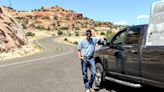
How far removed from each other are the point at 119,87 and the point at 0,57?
73.6ft

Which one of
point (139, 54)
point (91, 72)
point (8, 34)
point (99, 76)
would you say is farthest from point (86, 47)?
point (8, 34)

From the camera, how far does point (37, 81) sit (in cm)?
1457

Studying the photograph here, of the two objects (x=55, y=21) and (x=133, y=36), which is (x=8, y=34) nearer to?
(x=133, y=36)

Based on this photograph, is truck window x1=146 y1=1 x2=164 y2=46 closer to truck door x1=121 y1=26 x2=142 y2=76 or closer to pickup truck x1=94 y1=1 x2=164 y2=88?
pickup truck x1=94 y1=1 x2=164 y2=88

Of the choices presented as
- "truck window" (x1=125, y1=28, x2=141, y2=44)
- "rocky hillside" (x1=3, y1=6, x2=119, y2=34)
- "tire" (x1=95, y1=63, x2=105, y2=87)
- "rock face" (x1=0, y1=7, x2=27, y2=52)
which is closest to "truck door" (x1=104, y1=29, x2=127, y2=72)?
"truck window" (x1=125, y1=28, x2=141, y2=44)

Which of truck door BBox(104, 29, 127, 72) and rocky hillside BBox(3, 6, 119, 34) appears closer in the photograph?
truck door BBox(104, 29, 127, 72)

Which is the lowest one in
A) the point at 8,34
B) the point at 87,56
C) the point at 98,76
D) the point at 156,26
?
the point at 8,34

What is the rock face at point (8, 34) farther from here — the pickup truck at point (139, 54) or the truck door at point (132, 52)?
the truck door at point (132, 52)

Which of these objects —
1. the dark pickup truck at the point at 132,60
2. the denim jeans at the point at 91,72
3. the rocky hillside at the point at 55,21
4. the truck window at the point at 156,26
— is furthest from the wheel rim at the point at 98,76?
the rocky hillside at the point at 55,21

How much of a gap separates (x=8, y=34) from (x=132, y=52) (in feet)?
100

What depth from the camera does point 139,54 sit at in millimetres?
9930

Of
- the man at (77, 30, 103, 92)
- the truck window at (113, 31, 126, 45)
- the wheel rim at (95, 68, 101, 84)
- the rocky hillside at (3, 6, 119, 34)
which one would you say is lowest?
the rocky hillside at (3, 6, 119, 34)

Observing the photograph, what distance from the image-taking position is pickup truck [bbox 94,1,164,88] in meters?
9.32

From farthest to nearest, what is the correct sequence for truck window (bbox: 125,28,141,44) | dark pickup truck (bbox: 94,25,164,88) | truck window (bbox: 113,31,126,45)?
truck window (bbox: 113,31,126,45) < truck window (bbox: 125,28,141,44) < dark pickup truck (bbox: 94,25,164,88)
